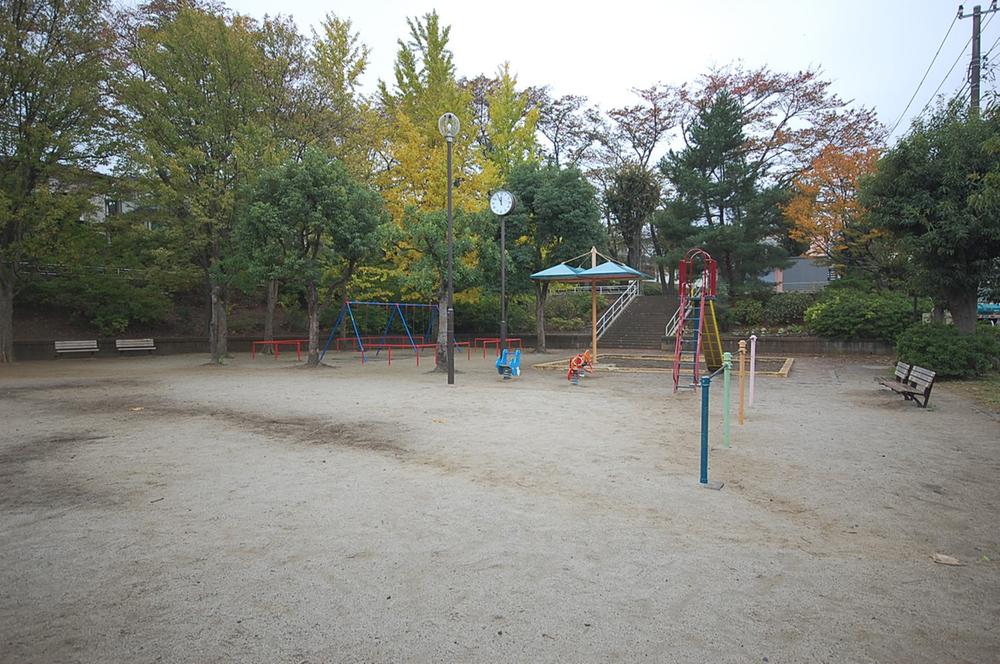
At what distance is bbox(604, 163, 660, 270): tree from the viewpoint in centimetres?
3444

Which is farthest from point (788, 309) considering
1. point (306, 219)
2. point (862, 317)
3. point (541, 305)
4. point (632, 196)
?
point (306, 219)

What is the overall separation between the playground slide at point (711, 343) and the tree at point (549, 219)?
26.1 ft

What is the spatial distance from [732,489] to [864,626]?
7.39 ft

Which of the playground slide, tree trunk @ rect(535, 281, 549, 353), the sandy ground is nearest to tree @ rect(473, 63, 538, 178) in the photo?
tree trunk @ rect(535, 281, 549, 353)

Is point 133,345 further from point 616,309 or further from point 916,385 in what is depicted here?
Result: point 916,385

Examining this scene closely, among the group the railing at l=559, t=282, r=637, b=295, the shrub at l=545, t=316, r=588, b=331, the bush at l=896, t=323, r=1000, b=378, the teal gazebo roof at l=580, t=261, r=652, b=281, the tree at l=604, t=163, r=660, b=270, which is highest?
the tree at l=604, t=163, r=660, b=270

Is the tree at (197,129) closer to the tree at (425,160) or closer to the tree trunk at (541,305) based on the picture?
the tree at (425,160)

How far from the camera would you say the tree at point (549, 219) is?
2214 cm

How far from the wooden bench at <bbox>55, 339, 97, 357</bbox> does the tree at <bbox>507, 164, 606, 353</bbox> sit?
1538cm

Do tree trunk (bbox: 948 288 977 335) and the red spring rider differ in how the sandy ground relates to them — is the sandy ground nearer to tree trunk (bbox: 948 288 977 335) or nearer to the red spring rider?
the red spring rider

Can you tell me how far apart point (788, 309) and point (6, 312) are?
28751 millimetres

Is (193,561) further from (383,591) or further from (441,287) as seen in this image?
(441,287)

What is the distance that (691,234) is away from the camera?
1110 inches

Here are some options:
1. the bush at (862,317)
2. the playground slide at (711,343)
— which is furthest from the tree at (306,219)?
the bush at (862,317)
